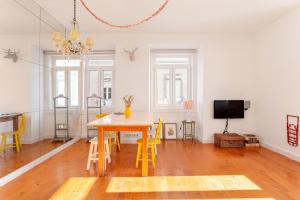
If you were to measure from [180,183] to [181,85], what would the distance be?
3.80m

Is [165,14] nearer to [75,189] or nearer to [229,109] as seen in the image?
[229,109]

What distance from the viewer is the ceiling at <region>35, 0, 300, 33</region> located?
3.89 meters

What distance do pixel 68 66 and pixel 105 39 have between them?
4.09 feet

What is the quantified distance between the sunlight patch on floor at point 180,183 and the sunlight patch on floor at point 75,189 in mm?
285

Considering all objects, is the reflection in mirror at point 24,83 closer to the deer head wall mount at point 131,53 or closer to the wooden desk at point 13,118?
the wooden desk at point 13,118

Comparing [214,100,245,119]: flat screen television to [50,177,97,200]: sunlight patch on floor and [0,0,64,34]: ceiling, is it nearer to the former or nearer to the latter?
[50,177,97,200]: sunlight patch on floor

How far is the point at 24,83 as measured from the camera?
3799 mm

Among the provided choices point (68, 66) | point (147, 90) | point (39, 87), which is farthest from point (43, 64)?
point (147, 90)

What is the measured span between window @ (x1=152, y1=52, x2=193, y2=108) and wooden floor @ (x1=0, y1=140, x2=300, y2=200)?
1603mm

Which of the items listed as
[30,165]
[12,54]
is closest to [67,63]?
[12,54]

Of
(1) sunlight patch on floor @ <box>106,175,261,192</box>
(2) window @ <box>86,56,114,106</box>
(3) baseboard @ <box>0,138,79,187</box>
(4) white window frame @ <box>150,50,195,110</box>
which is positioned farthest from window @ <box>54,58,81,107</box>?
(1) sunlight patch on floor @ <box>106,175,261,192</box>

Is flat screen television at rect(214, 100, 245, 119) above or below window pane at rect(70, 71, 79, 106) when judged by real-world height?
below

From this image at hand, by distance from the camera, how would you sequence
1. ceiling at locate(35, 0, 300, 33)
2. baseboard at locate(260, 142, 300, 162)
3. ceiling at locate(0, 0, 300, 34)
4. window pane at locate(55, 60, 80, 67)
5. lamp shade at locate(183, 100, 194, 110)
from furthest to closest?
lamp shade at locate(183, 100, 194, 110) → window pane at locate(55, 60, 80, 67) → baseboard at locate(260, 142, 300, 162) → ceiling at locate(35, 0, 300, 33) → ceiling at locate(0, 0, 300, 34)

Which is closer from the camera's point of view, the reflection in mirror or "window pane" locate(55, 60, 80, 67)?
the reflection in mirror
